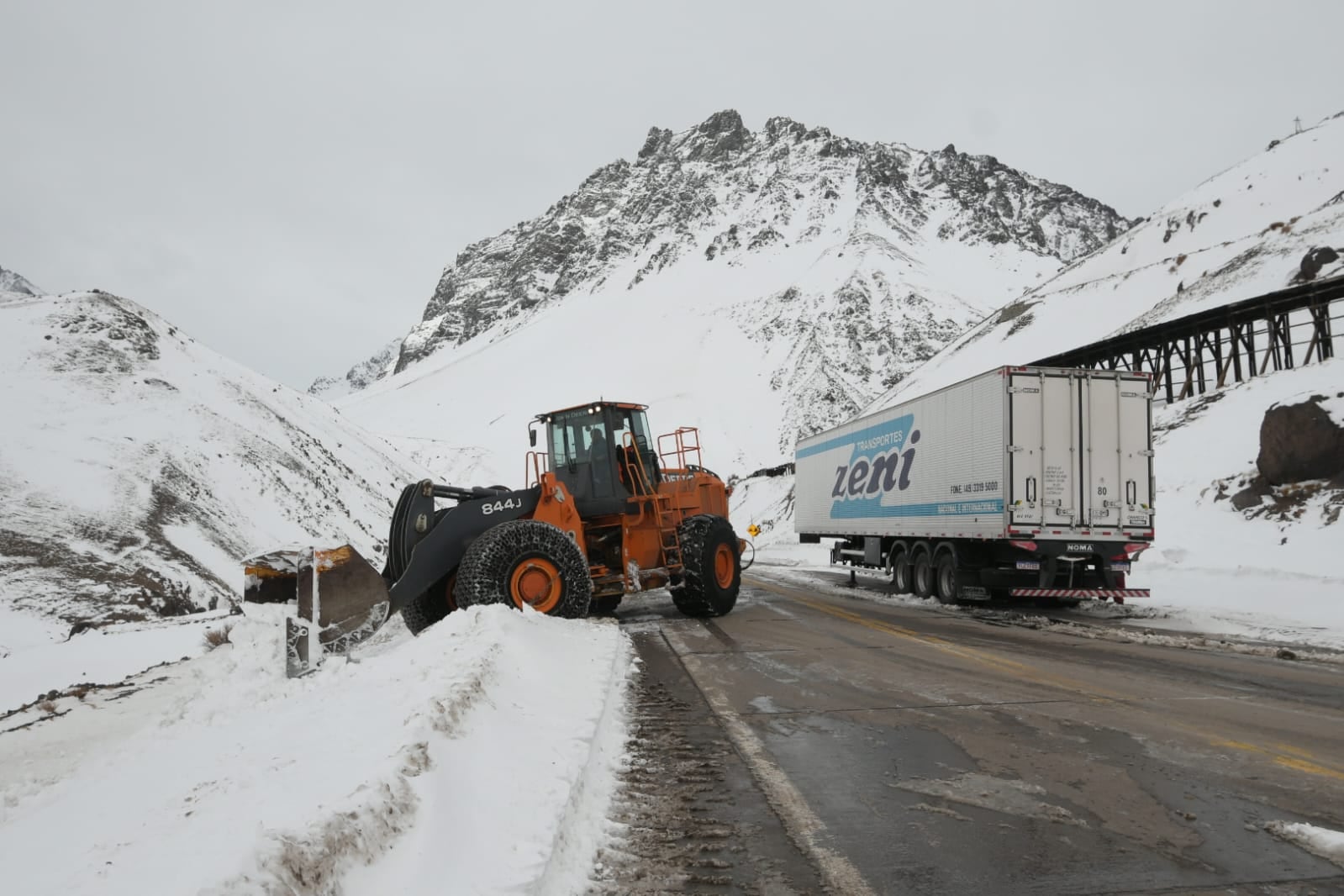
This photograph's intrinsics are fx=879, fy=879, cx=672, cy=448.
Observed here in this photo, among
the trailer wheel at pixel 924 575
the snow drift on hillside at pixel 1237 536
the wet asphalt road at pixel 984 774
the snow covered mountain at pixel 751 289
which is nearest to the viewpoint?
the wet asphalt road at pixel 984 774

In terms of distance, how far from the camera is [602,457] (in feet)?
43.0

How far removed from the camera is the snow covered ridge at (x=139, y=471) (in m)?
13.1

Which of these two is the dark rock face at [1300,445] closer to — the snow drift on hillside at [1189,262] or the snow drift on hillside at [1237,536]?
the snow drift on hillside at [1237,536]

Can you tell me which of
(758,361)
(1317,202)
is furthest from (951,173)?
(1317,202)

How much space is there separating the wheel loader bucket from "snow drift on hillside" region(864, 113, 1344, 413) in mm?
Result: 38045

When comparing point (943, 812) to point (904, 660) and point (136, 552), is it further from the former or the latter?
point (136, 552)

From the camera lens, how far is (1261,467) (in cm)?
1895

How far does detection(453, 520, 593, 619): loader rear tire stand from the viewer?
10227 millimetres

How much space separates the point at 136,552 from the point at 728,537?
952cm

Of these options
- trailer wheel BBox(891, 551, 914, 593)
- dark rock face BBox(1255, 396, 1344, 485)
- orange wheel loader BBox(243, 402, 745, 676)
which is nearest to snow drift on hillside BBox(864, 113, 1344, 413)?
dark rock face BBox(1255, 396, 1344, 485)

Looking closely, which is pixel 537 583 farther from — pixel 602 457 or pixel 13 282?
pixel 13 282

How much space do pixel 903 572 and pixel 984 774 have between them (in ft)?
43.9

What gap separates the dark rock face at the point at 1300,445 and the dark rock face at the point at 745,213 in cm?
10140

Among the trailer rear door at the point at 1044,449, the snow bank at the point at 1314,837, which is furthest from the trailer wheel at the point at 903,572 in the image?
the snow bank at the point at 1314,837
